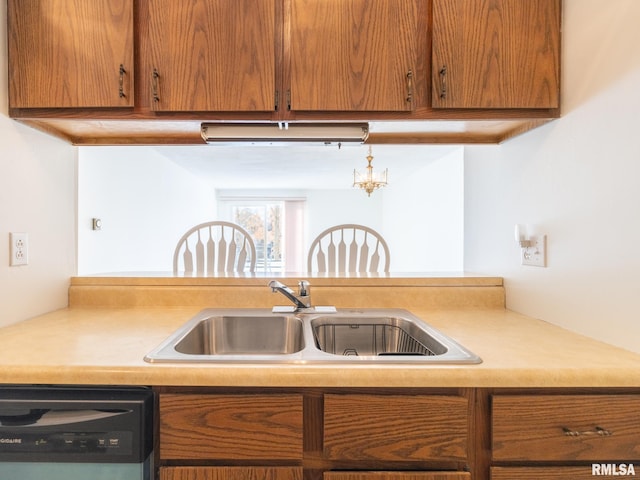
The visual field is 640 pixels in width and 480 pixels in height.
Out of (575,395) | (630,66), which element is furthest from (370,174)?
(575,395)

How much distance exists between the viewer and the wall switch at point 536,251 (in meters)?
1.19

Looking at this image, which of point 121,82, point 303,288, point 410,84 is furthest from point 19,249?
point 410,84

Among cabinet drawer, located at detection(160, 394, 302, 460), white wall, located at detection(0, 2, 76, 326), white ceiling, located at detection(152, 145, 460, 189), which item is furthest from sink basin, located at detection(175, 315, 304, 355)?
white ceiling, located at detection(152, 145, 460, 189)

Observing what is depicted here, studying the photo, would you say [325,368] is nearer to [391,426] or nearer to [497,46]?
[391,426]

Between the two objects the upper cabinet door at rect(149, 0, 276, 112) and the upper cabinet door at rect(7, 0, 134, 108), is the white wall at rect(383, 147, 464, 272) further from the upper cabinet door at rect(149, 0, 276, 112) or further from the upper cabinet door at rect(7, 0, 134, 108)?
the upper cabinet door at rect(7, 0, 134, 108)

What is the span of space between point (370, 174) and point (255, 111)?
10.5 ft

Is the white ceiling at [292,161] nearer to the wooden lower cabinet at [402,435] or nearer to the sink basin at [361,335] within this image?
the sink basin at [361,335]

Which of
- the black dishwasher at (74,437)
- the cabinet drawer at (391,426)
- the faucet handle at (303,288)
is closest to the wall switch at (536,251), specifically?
the cabinet drawer at (391,426)

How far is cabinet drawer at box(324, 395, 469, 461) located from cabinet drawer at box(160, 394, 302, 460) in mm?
86

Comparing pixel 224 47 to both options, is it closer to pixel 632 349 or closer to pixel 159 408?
pixel 159 408

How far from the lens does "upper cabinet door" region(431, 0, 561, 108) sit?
112 cm

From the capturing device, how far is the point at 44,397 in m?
0.79

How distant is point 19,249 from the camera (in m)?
1.17

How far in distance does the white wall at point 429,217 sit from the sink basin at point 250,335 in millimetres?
3166
